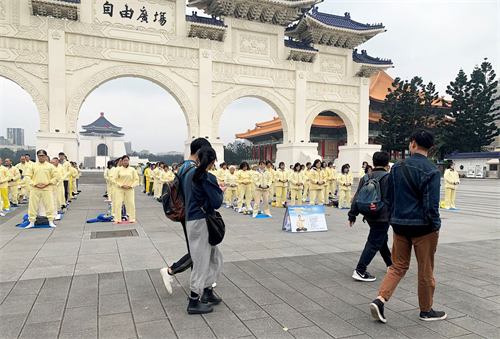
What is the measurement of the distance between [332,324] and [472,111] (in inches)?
1411

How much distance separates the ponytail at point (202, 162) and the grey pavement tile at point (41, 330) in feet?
5.67

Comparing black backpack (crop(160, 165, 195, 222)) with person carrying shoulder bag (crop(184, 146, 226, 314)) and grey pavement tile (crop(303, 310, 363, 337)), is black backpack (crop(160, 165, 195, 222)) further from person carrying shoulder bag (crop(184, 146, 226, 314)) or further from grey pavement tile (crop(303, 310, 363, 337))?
grey pavement tile (crop(303, 310, 363, 337))

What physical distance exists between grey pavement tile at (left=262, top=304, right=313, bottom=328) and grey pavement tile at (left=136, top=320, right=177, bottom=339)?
3.13ft

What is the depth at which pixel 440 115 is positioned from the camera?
34188 millimetres

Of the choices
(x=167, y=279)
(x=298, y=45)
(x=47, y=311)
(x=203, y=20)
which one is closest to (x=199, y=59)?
(x=203, y=20)

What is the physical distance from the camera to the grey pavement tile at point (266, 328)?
2877 mm

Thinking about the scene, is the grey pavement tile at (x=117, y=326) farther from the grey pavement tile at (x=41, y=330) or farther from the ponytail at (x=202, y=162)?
the ponytail at (x=202, y=162)

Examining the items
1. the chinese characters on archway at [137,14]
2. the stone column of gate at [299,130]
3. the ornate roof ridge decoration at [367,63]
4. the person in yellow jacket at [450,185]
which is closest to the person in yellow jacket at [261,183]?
the person in yellow jacket at [450,185]

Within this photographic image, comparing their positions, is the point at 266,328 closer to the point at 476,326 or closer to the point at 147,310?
the point at 147,310

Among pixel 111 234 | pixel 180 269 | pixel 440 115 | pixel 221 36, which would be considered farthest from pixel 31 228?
pixel 440 115

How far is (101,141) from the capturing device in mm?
56406

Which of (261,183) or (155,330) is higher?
(261,183)

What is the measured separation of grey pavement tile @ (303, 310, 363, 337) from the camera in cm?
294

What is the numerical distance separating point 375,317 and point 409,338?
0.31 m
